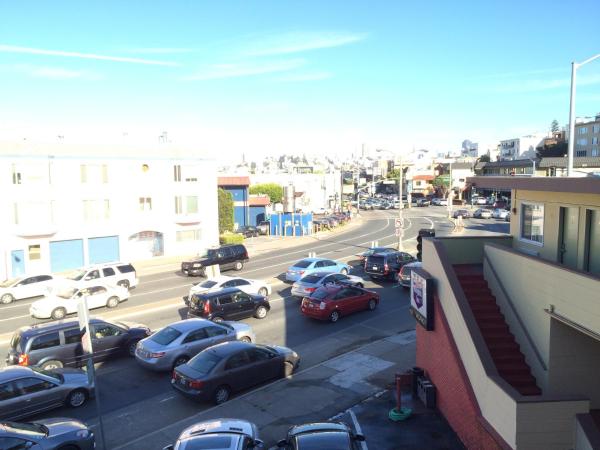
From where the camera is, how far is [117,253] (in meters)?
40.2

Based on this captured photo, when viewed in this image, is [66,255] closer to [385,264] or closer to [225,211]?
[225,211]

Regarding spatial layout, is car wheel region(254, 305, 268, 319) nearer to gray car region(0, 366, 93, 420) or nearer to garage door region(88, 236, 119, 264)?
gray car region(0, 366, 93, 420)

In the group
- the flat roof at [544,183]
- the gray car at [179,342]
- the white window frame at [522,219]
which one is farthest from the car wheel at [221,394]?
the flat roof at [544,183]

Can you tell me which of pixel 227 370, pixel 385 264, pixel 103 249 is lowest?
pixel 103 249

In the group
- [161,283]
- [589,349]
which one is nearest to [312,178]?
[161,283]

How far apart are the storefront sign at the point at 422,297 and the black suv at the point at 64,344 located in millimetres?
9232

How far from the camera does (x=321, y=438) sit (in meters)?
9.24

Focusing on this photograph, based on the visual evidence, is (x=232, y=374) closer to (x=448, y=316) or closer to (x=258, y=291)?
(x=448, y=316)

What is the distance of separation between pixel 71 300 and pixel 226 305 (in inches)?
297

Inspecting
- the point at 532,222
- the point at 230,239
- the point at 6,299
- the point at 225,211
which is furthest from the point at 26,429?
the point at 225,211

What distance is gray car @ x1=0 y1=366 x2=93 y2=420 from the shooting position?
11898mm

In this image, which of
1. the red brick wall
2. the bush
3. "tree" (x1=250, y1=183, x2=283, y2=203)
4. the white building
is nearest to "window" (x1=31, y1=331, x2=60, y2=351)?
the red brick wall

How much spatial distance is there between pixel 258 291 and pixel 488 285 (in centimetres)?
1383

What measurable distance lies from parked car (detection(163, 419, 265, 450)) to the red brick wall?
4.15m
